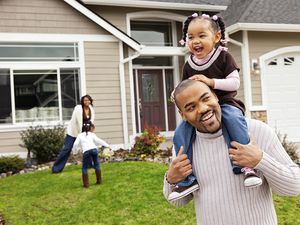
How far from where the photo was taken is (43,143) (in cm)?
1090

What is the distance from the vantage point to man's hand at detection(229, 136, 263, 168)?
6.40 feet

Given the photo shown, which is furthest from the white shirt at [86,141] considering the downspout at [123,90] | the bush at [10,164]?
the downspout at [123,90]

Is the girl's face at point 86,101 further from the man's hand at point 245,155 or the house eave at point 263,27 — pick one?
the man's hand at point 245,155

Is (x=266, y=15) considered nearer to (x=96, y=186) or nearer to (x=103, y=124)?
(x=103, y=124)

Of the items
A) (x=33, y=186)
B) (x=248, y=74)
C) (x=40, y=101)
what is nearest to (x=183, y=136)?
(x=33, y=186)

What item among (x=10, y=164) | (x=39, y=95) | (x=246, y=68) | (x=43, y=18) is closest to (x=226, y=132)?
(x=10, y=164)

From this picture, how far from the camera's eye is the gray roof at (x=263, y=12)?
1286 centimetres

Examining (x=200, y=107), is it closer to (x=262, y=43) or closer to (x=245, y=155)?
(x=245, y=155)

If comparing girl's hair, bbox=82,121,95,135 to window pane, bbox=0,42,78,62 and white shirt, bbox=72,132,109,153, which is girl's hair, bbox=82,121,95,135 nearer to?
white shirt, bbox=72,132,109,153

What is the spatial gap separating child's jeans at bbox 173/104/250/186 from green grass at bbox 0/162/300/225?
137 inches

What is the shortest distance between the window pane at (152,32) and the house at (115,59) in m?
0.03

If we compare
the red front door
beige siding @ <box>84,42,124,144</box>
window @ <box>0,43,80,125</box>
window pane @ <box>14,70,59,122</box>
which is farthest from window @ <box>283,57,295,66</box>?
Answer: window pane @ <box>14,70,59,122</box>

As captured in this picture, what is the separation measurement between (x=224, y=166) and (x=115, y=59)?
10.7 metres

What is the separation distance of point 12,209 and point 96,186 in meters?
1.46
